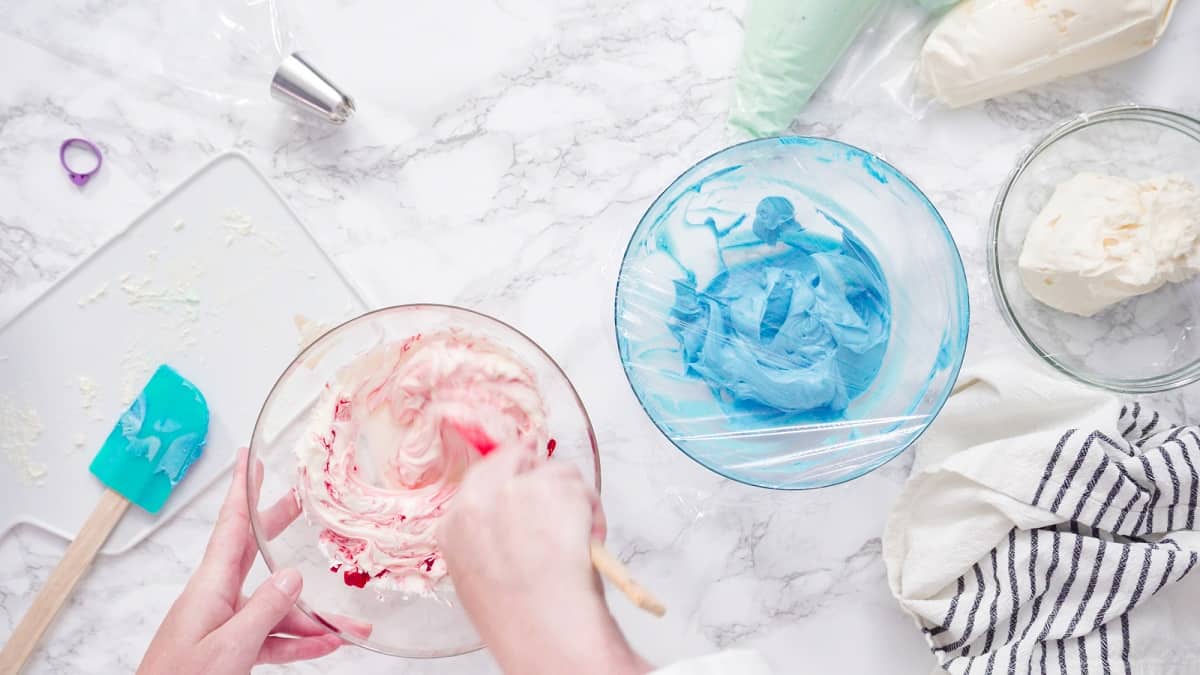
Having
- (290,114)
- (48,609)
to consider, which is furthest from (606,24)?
(48,609)

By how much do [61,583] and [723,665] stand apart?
867 millimetres

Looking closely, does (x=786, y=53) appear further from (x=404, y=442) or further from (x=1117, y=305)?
(x=404, y=442)

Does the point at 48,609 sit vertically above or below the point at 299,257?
below

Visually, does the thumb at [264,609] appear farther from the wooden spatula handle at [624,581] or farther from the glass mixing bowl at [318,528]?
the wooden spatula handle at [624,581]

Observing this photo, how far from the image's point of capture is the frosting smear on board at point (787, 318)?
3.55 ft

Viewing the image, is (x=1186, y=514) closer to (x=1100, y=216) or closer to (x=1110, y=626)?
(x=1110, y=626)

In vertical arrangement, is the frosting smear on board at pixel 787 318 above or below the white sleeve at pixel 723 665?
above

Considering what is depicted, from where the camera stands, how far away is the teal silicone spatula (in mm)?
1139

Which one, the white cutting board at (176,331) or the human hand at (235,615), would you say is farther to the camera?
the white cutting board at (176,331)

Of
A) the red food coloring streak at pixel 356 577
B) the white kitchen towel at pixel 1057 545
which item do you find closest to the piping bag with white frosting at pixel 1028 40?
the white kitchen towel at pixel 1057 545

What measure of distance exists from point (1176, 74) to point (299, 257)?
1.19 meters

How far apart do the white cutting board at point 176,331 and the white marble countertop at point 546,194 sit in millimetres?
36

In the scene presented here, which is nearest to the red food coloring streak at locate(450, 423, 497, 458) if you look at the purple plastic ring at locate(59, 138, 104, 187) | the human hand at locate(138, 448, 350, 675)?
the human hand at locate(138, 448, 350, 675)

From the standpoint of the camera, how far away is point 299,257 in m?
1.17
